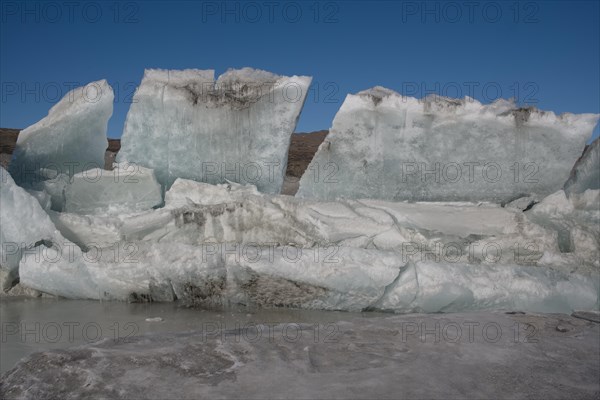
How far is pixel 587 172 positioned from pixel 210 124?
3.90 m

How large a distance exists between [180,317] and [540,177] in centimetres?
397

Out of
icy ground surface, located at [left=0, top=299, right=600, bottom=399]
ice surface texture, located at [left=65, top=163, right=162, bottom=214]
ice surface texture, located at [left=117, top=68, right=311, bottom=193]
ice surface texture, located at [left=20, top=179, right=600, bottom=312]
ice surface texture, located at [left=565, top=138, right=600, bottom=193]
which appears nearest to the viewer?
icy ground surface, located at [left=0, top=299, right=600, bottom=399]

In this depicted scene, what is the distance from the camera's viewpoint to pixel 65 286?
4.50m

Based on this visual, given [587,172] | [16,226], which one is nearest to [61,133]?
[16,226]

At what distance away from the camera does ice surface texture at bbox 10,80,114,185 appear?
530 cm

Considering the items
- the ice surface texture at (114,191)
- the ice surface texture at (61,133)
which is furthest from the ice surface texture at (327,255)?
the ice surface texture at (61,133)

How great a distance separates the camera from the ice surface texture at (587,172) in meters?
5.77

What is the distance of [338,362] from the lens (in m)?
2.27

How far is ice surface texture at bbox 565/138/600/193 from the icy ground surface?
9.94ft

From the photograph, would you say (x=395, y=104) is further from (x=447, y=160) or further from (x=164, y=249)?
(x=164, y=249)

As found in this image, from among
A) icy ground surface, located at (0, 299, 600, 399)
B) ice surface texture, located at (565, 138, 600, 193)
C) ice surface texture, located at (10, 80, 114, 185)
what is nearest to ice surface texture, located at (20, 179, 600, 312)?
ice surface texture, located at (565, 138, 600, 193)

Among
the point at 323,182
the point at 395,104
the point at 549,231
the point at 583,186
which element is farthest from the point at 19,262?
the point at 583,186

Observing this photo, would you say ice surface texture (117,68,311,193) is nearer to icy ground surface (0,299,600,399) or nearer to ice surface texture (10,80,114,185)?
ice surface texture (10,80,114,185)

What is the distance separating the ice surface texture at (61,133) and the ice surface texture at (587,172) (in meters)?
4.77
